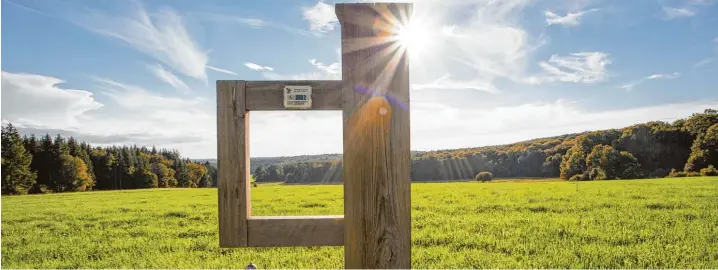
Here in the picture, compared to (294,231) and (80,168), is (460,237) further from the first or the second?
(80,168)

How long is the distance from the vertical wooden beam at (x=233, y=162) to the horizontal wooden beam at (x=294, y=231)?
85 millimetres

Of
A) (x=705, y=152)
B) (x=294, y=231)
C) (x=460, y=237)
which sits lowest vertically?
(x=460, y=237)

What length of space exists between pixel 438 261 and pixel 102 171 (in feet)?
145

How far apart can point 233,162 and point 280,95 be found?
1.76 ft

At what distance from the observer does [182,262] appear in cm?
633

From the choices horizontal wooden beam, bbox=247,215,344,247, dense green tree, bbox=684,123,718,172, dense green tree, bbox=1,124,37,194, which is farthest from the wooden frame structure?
dense green tree, bbox=1,124,37,194

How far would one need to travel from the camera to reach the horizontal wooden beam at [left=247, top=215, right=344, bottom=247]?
2855 millimetres

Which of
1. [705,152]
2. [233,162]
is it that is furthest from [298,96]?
[705,152]

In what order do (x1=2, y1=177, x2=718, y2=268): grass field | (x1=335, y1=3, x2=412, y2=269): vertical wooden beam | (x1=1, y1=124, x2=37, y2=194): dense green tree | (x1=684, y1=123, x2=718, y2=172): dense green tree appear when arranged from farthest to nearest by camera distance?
(x1=1, y1=124, x2=37, y2=194): dense green tree < (x1=684, y1=123, x2=718, y2=172): dense green tree < (x1=2, y1=177, x2=718, y2=268): grass field < (x1=335, y1=3, x2=412, y2=269): vertical wooden beam

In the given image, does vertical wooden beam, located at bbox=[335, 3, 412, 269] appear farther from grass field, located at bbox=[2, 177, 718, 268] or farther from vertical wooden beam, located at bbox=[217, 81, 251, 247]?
grass field, located at bbox=[2, 177, 718, 268]

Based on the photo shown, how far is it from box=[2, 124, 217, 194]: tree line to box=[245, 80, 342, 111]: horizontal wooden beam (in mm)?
36867

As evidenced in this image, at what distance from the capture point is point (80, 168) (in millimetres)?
40281


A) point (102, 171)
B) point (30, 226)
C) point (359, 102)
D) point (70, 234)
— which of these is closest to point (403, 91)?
point (359, 102)

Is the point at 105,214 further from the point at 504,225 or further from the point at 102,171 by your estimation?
the point at 102,171
